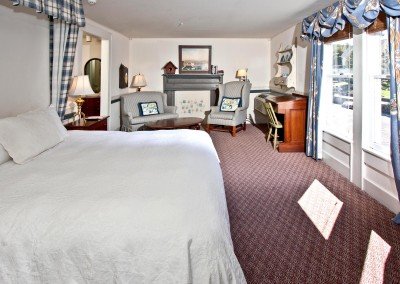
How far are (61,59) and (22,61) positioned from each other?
482 mm

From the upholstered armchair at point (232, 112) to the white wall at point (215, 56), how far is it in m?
0.88

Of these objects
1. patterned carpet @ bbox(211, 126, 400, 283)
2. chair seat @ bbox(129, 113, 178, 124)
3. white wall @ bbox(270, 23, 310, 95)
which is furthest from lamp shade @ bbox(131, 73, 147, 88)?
patterned carpet @ bbox(211, 126, 400, 283)

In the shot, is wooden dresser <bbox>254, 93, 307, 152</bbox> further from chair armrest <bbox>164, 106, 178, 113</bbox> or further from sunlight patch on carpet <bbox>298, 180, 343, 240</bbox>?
chair armrest <bbox>164, 106, 178, 113</bbox>

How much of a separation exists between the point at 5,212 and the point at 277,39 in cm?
645

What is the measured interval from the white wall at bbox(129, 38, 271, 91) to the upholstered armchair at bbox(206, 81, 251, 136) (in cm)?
88

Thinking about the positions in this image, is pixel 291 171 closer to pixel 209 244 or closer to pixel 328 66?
pixel 328 66

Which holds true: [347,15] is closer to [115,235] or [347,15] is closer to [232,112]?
[115,235]

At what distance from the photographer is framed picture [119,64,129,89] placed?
21.4 ft

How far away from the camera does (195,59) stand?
24.0ft

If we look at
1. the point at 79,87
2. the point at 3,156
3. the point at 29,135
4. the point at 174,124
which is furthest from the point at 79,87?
the point at 174,124

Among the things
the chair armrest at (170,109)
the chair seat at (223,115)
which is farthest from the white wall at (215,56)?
the chair seat at (223,115)

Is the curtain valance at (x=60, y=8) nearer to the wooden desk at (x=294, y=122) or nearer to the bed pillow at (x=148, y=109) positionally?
the bed pillow at (x=148, y=109)

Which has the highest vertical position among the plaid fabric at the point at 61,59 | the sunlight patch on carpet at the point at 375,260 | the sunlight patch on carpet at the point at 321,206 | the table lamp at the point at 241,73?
the table lamp at the point at 241,73

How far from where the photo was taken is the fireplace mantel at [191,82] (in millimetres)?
7254
